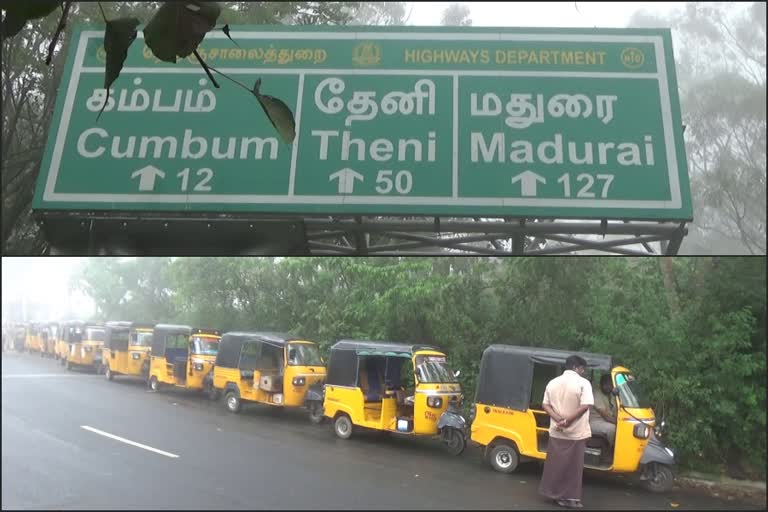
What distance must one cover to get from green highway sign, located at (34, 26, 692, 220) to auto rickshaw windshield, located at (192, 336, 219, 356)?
1.71 ft

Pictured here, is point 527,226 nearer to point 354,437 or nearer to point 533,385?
point 533,385

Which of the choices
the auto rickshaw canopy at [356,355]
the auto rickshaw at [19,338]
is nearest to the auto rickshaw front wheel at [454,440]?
the auto rickshaw canopy at [356,355]

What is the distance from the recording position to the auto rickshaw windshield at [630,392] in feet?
5.62

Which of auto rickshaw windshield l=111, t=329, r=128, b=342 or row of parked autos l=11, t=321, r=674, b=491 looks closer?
row of parked autos l=11, t=321, r=674, b=491

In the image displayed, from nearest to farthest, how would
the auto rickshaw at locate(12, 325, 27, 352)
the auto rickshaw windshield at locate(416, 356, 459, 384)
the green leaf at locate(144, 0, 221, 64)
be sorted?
the green leaf at locate(144, 0, 221, 64)
the auto rickshaw windshield at locate(416, 356, 459, 384)
the auto rickshaw at locate(12, 325, 27, 352)

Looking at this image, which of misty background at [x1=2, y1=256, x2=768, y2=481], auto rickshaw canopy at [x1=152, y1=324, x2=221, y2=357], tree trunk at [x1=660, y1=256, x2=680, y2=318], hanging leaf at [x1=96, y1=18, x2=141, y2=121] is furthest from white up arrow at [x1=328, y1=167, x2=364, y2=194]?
hanging leaf at [x1=96, y1=18, x2=141, y2=121]

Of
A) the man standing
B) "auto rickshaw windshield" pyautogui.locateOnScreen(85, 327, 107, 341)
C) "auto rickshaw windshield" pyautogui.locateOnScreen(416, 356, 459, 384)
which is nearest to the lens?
the man standing

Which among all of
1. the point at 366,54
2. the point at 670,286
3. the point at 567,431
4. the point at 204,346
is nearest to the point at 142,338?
the point at 204,346

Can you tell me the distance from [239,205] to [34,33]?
5.39ft

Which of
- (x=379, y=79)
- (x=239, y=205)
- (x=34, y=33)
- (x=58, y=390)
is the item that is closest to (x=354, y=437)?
(x=239, y=205)

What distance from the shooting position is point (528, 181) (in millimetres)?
1821

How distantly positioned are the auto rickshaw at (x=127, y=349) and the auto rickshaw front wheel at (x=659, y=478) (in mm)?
1802

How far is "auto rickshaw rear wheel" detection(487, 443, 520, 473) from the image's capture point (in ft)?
5.80

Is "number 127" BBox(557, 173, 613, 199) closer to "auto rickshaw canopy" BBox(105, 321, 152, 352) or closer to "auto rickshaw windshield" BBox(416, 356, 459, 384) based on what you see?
"auto rickshaw windshield" BBox(416, 356, 459, 384)
